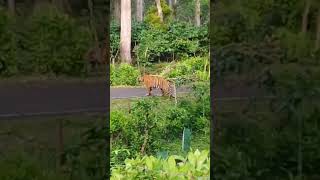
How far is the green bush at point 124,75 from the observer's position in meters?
7.19

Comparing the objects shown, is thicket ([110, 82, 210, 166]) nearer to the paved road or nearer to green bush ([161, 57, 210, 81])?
green bush ([161, 57, 210, 81])

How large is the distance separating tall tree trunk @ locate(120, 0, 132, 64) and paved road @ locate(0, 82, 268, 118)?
672 cm

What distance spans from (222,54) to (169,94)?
155 inches

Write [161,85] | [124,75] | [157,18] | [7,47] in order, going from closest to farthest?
1. [7,47]
2. [161,85]
3. [124,75]
4. [157,18]

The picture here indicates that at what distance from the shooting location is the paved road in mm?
1609

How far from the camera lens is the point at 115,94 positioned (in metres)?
6.30

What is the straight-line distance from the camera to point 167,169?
206 cm

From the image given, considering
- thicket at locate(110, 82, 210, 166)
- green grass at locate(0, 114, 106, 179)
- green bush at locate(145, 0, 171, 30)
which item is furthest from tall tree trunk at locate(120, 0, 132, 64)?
green grass at locate(0, 114, 106, 179)

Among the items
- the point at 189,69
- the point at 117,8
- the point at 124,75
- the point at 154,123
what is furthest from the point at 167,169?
the point at 117,8

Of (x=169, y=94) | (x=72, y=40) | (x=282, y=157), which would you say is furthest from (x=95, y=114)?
(x=169, y=94)

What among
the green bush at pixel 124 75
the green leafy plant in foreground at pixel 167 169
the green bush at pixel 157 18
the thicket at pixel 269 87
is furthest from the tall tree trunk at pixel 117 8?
the thicket at pixel 269 87

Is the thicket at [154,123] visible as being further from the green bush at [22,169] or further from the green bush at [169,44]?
the green bush at [169,44]

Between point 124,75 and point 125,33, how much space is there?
1901 millimetres

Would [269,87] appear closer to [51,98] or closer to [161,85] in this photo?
[51,98]
